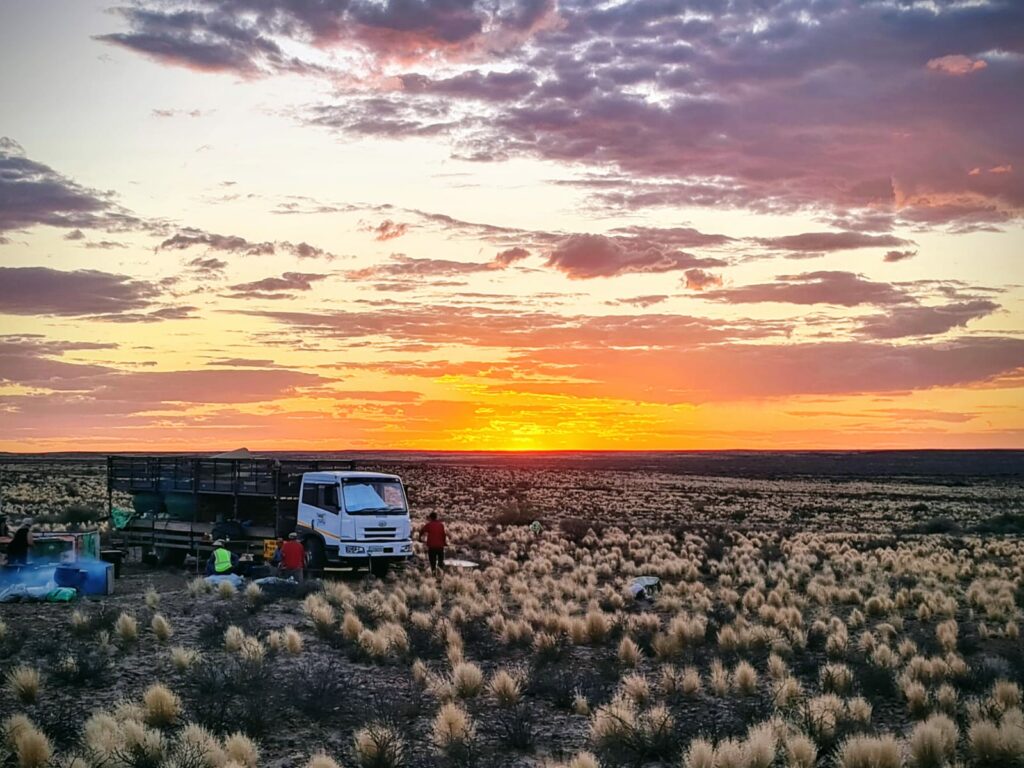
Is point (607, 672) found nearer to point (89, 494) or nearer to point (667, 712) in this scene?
point (667, 712)

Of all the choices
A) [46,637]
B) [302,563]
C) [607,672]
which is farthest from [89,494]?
[607,672]

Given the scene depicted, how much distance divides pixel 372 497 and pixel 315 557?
1959 mm

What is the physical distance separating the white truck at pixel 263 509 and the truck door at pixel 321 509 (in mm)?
24

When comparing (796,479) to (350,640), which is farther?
(796,479)

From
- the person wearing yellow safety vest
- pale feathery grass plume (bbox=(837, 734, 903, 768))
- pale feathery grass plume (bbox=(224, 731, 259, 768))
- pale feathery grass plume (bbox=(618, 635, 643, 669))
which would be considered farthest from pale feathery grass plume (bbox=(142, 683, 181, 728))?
the person wearing yellow safety vest

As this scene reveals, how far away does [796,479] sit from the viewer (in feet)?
373

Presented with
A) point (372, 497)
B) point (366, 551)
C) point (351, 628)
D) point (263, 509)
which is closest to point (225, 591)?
point (366, 551)

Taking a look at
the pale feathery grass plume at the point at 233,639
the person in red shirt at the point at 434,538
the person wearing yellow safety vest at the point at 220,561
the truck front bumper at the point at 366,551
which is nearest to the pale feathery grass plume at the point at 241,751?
the pale feathery grass plume at the point at 233,639

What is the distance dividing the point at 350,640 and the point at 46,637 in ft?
16.0

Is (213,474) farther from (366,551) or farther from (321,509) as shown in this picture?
(366,551)

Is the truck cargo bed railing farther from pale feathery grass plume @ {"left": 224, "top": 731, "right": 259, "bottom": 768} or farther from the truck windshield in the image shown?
pale feathery grass plume @ {"left": 224, "top": 731, "right": 259, "bottom": 768}

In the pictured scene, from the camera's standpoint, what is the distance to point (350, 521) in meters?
24.1

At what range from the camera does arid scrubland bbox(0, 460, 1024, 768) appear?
1090cm

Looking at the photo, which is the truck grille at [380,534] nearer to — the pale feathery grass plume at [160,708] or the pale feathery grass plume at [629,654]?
the pale feathery grass plume at [629,654]
